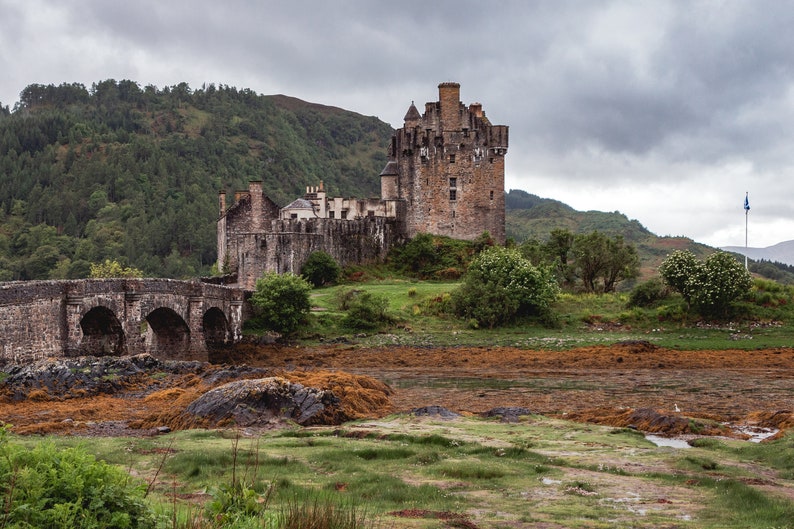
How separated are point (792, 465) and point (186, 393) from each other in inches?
742

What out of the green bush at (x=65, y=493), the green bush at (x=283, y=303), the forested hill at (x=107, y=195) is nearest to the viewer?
the green bush at (x=65, y=493)

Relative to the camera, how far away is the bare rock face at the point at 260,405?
23.8 m

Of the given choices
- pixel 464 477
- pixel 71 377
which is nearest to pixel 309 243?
pixel 71 377


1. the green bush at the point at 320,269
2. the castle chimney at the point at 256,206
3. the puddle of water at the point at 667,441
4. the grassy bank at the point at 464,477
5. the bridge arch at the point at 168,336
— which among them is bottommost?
the puddle of water at the point at 667,441

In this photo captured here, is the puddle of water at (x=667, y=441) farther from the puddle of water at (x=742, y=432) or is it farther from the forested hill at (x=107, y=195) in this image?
the forested hill at (x=107, y=195)

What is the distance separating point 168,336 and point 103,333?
705cm

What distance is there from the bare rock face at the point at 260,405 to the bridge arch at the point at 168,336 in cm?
2306

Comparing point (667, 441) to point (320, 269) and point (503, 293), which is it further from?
point (320, 269)

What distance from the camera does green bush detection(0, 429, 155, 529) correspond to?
926 cm

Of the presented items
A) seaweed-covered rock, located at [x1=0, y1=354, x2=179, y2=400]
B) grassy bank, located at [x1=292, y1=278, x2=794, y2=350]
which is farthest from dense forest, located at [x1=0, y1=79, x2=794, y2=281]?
seaweed-covered rock, located at [x1=0, y1=354, x2=179, y2=400]

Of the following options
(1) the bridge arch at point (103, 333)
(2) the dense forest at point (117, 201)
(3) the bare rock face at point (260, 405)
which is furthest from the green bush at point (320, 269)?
(2) the dense forest at point (117, 201)

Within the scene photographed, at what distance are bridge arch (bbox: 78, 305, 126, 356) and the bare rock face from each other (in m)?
17.6

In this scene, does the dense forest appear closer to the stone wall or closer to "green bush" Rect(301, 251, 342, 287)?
the stone wall

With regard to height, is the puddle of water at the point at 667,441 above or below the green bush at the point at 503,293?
below
